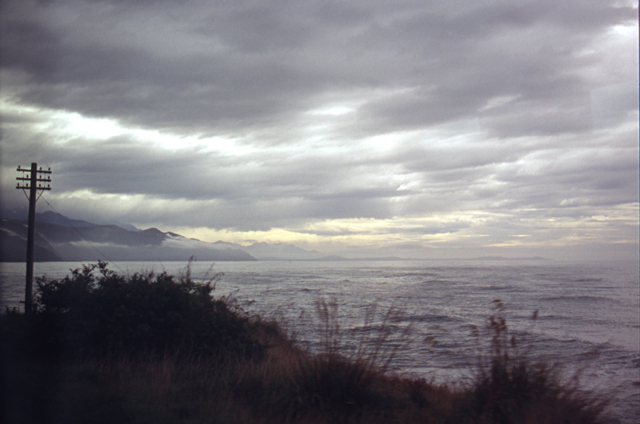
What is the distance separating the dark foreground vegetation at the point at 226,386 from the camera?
4.79 meters

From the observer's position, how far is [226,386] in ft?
19.6

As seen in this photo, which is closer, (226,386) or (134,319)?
(226,386)

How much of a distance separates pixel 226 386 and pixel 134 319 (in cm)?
418

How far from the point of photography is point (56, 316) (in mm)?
9492

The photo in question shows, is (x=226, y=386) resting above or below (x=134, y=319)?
below

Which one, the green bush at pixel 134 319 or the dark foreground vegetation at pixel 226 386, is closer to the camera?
the dark foreground vegetation at pixel 226 386

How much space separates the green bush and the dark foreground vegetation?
0.11ft

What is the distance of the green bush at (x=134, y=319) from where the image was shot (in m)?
8.89

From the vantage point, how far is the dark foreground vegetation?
15.7 ft

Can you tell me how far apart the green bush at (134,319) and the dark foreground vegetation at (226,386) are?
0.03m

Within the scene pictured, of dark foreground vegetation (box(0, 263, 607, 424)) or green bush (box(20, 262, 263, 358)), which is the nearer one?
dark foreground vegetation (box(0, 263, 607, 424))

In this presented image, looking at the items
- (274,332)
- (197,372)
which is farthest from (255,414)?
(274,332)

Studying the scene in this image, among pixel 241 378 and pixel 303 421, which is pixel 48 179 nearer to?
pixel 241 378

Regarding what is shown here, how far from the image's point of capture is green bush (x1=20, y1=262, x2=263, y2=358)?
350 inches
